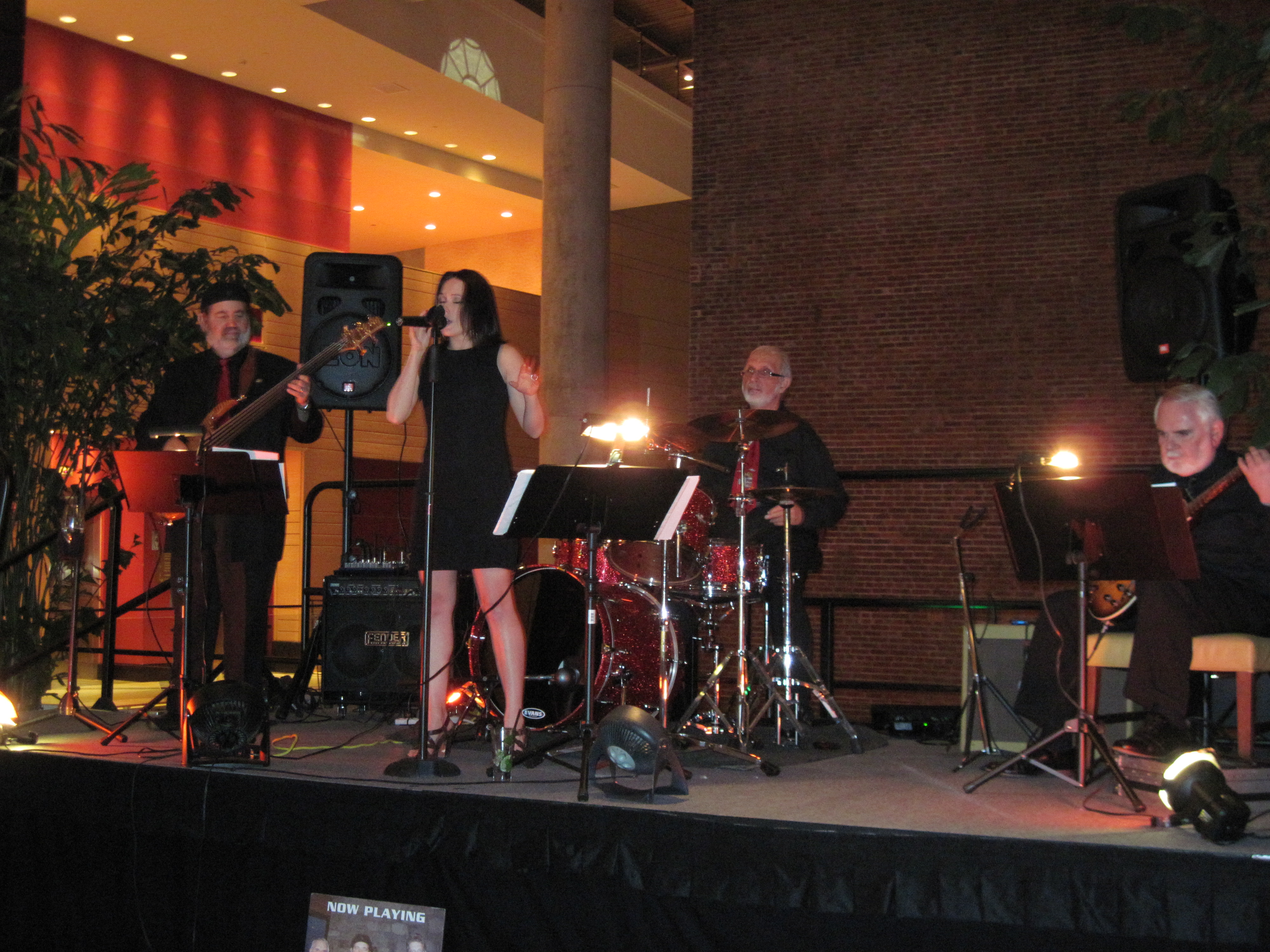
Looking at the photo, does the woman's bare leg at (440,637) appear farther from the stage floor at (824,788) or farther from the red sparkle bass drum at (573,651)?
the red sparkle bass drum at (573,651)

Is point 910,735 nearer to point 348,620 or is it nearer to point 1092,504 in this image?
point 1092,504

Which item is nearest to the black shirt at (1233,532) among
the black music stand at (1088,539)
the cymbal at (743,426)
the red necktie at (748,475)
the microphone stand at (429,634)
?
the black music stand at (1088,539)

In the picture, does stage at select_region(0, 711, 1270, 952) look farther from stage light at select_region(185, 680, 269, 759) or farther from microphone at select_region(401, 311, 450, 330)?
microphone at select_region(401, 311, 450, 330)

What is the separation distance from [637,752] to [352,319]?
2693mm

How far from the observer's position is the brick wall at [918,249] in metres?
9.77

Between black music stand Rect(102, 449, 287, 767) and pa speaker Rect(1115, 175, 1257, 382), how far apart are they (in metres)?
2.99

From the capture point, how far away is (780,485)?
4859 mm

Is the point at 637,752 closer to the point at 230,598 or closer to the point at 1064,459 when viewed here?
the point at 230,598

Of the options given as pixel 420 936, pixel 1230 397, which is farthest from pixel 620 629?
pixel 1230 397

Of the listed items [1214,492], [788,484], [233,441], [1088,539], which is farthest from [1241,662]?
[233,441]

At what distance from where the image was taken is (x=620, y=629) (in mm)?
5297

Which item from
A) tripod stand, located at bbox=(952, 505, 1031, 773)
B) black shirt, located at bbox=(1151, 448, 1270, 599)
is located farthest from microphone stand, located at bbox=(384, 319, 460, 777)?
black shirt, located at bbox=(1151, 448, 1270, 599)

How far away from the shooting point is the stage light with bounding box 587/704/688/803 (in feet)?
11.5

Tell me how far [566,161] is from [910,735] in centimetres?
562
